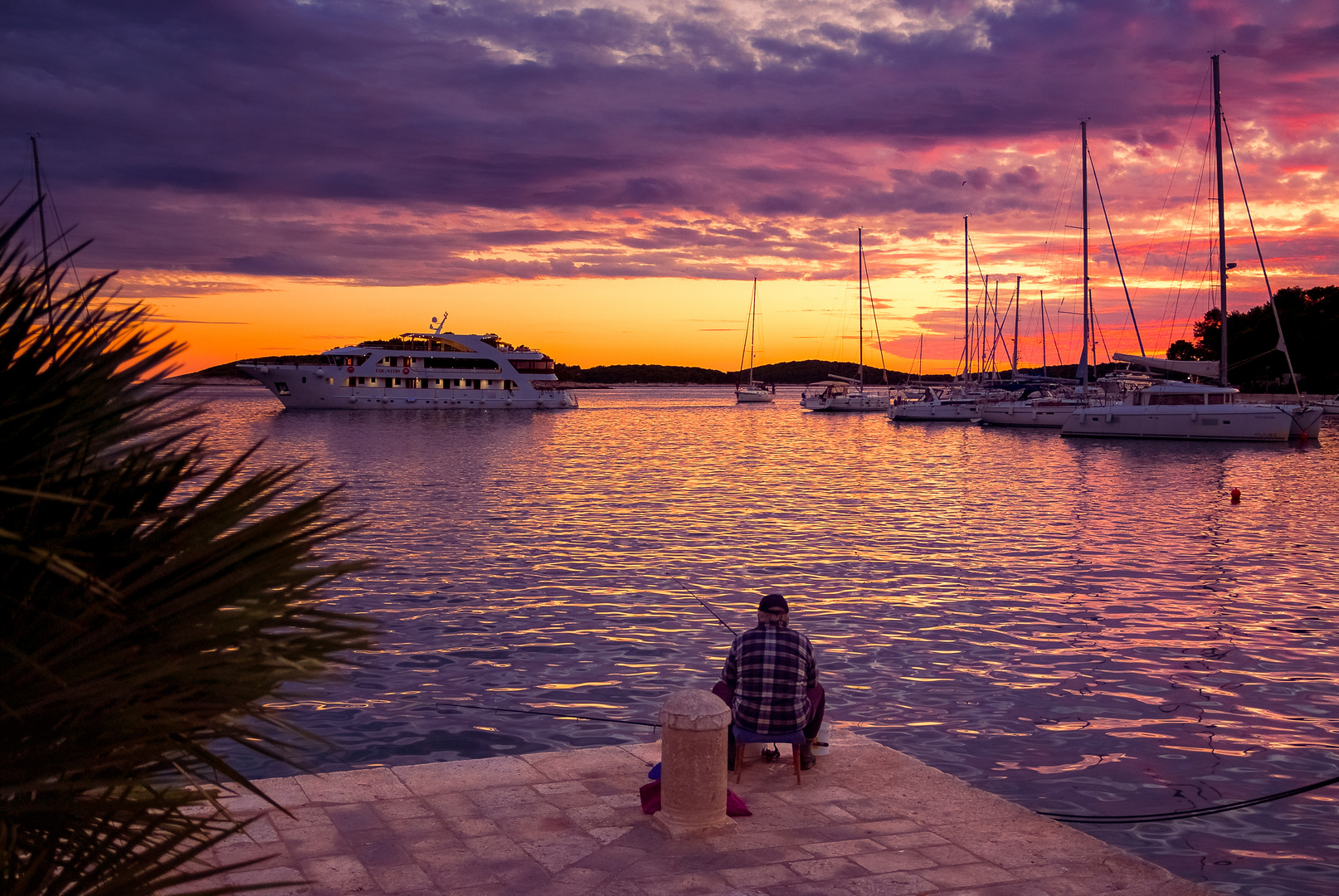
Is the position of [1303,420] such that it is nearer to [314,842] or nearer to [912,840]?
[912,840]

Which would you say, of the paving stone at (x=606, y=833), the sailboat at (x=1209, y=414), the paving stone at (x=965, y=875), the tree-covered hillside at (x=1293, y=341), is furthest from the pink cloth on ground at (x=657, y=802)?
the tree-covered hillside at (x=1293, y=341)

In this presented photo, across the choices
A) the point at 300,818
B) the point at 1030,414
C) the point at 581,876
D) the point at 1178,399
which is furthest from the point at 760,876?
the point at 1030,414

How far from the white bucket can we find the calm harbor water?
4.54 feet

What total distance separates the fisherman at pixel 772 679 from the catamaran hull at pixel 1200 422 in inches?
1976

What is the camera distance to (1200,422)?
5191 cm

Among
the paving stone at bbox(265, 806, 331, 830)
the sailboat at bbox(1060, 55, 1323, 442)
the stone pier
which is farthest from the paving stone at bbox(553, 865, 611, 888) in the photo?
the sailboat at bbox(1060, 55, 1323, 442)

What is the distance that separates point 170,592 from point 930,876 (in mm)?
4571

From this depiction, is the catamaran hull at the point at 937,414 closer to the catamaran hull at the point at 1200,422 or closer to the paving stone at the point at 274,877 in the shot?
the catamaran hull at the point at 1200,422

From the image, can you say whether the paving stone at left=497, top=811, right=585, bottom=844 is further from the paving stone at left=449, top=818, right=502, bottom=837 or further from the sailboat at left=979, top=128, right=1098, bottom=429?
the sailboat at left=979, top=128, right=1098, bottom=429

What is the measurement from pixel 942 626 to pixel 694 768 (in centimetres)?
894

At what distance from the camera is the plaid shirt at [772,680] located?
725cm

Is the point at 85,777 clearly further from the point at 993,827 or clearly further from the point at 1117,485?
the point at 1117,485

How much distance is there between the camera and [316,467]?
135 ft

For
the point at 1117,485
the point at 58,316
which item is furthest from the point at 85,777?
the point at 1117,485
